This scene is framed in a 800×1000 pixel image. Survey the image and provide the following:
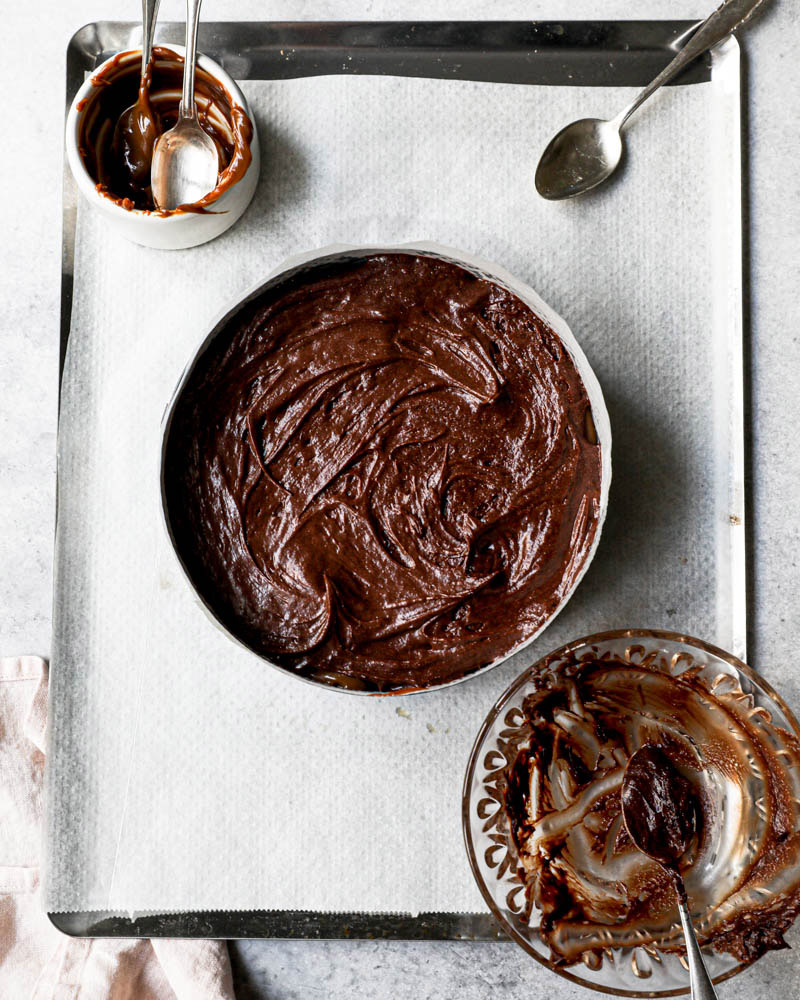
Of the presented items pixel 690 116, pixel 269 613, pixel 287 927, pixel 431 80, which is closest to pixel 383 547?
pixel 269 613

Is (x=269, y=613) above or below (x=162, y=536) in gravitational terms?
below

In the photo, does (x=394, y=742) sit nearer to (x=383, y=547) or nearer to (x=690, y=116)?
(x=383, y=547)

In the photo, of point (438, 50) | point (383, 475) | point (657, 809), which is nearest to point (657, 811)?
point (657, 809)

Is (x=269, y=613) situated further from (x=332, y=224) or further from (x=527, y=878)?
(x=332, y=224)

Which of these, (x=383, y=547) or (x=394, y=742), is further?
(x=394, y=742)

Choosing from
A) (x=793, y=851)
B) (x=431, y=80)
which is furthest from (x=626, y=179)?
(x=793, y=851)

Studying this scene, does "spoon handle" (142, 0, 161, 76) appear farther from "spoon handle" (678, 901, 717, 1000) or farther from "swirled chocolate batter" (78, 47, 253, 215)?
"spoon handle" (678, 901, 717, 1000)

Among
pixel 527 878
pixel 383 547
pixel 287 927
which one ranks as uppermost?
pixel 383 547
